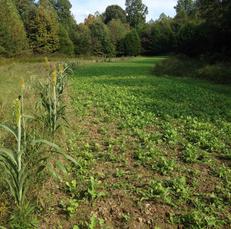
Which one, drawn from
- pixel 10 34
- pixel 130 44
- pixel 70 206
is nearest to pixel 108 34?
pixel 130 44

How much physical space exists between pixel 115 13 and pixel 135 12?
5.34 metres

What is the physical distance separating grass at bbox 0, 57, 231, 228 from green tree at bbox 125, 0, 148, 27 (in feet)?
277

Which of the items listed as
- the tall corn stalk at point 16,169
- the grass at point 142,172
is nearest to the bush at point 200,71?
the grass at point 142,172

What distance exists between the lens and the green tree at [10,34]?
36938 millimetres

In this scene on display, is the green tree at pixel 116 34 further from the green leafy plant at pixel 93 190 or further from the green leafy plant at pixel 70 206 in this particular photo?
the green leafy plant at pixel 70 206

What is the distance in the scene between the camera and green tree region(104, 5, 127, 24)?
89312mm

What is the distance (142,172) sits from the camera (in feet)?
17.0

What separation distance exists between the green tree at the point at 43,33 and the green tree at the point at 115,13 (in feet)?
138

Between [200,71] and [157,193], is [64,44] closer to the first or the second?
[200,71]

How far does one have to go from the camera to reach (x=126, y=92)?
13.0m

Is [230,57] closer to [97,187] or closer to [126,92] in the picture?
[126,92]

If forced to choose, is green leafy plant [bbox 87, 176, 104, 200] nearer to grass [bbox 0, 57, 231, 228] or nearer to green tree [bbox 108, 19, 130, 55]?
grass [bbox 0, 57, 231, 228]

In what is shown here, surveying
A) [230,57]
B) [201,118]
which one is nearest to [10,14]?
[230,57]

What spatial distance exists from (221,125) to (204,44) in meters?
25.2
